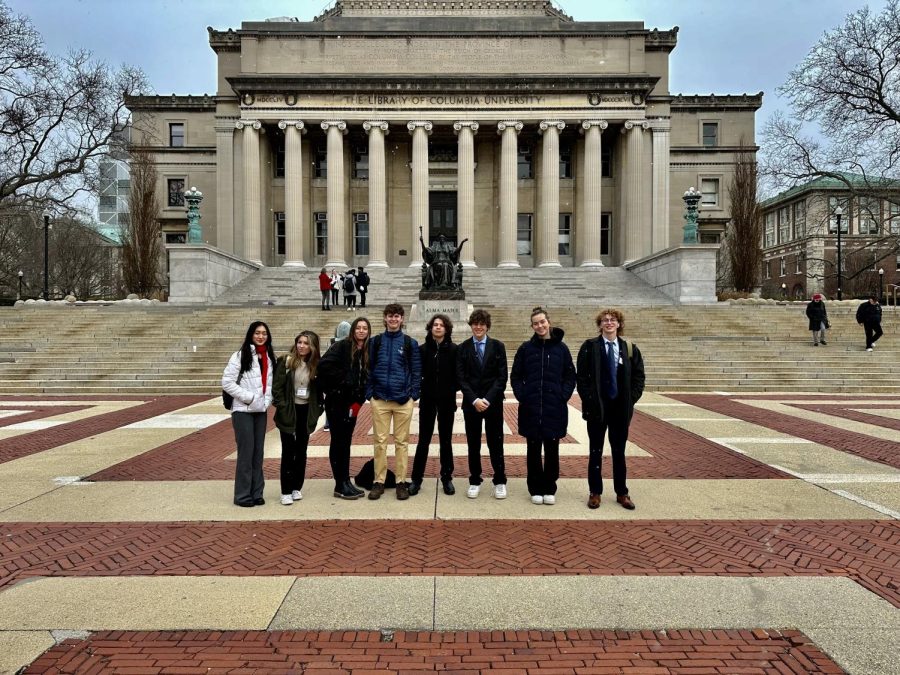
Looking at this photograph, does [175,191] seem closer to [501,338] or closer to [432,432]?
[501,338]

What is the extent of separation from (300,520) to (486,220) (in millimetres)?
39410

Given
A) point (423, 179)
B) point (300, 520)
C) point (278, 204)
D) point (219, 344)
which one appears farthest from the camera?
point (278, 204)

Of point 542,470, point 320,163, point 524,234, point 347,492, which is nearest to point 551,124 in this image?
point 524,234

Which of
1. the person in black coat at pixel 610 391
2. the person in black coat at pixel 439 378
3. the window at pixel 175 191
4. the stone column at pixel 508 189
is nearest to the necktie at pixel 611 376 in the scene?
the person in black coat at pixel 610 391

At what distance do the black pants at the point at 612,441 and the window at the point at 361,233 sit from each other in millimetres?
38658

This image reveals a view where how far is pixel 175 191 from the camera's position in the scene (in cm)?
4744

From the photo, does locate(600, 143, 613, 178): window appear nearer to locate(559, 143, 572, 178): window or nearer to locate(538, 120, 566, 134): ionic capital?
locate(559, 143, 572, 178): window

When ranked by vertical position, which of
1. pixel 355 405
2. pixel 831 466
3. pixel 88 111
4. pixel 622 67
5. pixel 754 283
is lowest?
pixel 831 466

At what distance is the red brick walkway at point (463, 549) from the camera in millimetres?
4395

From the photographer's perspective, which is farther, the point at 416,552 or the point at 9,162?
the point at 9,162

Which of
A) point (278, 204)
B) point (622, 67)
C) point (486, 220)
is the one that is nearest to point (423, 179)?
point (486, 220)

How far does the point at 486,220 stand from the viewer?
43.3 meters

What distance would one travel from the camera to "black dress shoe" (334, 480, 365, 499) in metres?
6.18

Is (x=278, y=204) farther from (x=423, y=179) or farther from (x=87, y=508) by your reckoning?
(x=87, y=508)
